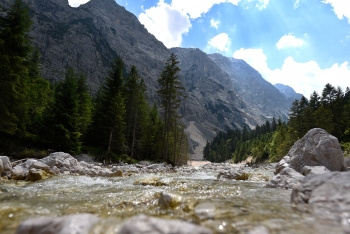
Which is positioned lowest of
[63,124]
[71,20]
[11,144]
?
[11,144]

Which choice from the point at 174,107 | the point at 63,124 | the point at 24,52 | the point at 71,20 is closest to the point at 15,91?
the point at 24,52

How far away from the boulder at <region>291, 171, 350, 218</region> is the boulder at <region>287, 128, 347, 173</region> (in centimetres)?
703

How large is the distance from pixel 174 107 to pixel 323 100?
44.3m

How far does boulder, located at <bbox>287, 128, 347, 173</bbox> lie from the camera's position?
10.4 m

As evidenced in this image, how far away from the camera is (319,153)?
10.7 metres

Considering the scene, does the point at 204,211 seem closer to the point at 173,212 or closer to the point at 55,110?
the point at 173,212

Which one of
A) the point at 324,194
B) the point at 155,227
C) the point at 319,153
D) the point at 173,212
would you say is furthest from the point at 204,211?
the point at 319,153

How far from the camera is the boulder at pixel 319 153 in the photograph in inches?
409

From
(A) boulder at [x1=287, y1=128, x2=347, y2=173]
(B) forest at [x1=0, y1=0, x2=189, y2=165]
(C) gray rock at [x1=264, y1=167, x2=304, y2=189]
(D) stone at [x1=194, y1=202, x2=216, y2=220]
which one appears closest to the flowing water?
(D) stone at [x1=194, y1=202, x2=216, y2=220]

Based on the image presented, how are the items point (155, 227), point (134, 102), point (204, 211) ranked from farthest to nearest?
point (134, 102) < point (204, 211) < point (155, 227)

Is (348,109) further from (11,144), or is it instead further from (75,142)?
(11,144)

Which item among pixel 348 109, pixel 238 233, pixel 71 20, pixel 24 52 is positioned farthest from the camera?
pixel 71 20

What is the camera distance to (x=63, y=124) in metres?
23.9

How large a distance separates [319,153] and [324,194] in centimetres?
788
